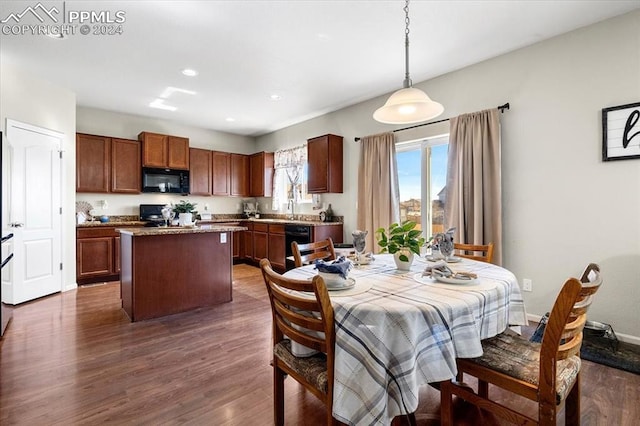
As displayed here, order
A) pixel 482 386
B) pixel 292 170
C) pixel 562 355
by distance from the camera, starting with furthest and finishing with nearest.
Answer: pixel 292 170
pixel 482 386
pixel 562 355

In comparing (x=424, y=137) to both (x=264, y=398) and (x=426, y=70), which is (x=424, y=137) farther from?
(x=264, y=398)

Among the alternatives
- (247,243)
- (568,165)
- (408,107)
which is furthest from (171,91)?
(568,165)

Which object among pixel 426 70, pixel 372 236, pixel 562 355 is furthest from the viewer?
pixel 372 236

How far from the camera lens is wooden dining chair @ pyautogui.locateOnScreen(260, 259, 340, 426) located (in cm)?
120

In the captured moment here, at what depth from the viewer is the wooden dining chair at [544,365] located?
1.14 m

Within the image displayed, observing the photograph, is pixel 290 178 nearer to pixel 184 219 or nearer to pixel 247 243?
pixel 247 243

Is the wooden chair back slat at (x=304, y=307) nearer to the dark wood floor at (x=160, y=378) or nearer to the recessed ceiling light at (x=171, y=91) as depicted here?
the dark wood floor at (x=160, y=378)

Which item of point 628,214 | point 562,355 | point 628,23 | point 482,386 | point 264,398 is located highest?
point 628,23

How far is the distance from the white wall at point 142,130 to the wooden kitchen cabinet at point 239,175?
37cm

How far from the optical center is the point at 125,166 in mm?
5191

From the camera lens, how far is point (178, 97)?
15.0 feet

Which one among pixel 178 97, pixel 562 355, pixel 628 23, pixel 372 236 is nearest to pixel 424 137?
pixel 372 236

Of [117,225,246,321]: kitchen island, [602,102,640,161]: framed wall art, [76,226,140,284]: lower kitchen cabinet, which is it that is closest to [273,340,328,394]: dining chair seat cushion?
[117,225,246,321]: kitchen island

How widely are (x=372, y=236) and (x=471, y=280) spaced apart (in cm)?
286
